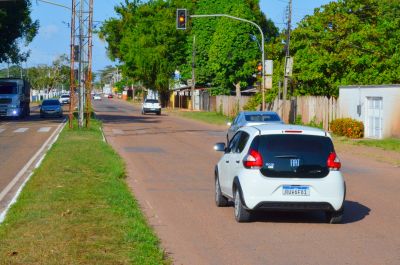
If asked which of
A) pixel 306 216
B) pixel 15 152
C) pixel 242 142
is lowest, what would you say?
pixel 15 152

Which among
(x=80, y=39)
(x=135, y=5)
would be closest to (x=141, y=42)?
(x=135, y=5)

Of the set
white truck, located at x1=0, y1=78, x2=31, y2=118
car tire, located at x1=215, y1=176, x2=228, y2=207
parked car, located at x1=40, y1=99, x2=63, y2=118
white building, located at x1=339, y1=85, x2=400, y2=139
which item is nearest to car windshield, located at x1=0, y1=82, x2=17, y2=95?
white truck, located at x1=0, y1=78, x2=31, y2=118

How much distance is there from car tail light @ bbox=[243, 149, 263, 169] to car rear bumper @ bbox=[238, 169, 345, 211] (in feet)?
0.31

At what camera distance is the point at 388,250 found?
9.89 metres

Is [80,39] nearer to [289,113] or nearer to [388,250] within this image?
[289,113]

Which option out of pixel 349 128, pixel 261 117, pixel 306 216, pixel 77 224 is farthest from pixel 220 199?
pixel 349 128

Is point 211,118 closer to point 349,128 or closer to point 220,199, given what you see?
point 349,128

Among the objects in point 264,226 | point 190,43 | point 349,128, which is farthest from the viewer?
point 190,43

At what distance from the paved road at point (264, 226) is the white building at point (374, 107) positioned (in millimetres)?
14408

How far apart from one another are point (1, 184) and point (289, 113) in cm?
3326

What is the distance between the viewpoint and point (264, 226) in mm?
11852

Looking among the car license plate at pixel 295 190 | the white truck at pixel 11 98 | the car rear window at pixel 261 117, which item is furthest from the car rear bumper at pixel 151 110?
the car license plate at pixel 295 190

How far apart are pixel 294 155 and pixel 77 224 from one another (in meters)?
3.45

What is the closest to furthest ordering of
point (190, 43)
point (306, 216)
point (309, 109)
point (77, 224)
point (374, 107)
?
point (77, 224), point (306, 216), point (374, 107), point (309, 109), point (190, 43)
